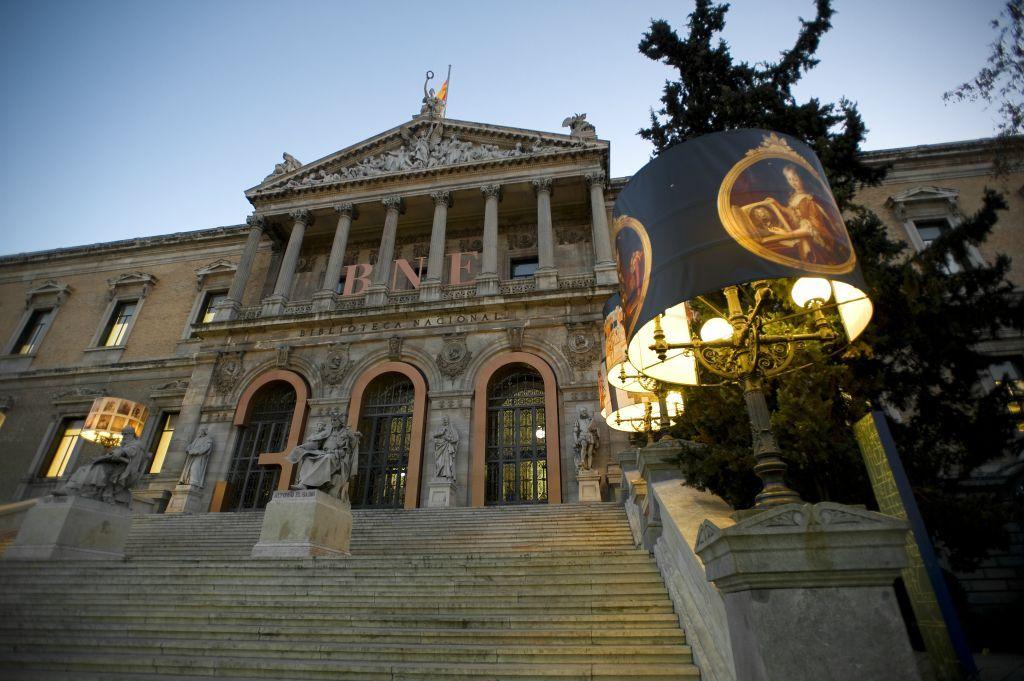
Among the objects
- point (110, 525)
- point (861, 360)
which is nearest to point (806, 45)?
point (861, 360)

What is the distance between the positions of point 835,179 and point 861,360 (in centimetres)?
343

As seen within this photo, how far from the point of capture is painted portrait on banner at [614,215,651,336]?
3.58 meters

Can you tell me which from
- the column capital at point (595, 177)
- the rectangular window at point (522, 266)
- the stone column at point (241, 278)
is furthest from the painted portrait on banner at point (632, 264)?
the stone column at point (241, 278)

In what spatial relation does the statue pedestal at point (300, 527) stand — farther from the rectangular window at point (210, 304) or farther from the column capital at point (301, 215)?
the rectangular window at point (210, 304)

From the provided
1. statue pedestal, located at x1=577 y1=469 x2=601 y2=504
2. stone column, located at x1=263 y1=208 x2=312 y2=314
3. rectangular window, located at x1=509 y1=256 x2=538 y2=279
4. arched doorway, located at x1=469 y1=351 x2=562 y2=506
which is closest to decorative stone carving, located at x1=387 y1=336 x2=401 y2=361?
arched doorway, located at x1=469 y1=351 x2=562 y2=506

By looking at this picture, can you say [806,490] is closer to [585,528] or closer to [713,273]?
[713,273]

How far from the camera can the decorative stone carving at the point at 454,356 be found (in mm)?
15969

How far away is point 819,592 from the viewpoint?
2553mm

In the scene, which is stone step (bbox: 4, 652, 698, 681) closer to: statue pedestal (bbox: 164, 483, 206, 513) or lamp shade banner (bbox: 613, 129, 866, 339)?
lamp shade banner (bbox: 613, 129, 866, 339)

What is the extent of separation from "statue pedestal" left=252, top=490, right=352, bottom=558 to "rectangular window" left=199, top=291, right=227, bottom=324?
17443mm

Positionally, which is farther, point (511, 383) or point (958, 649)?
point (511, 383)

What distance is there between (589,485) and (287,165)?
18415 mm

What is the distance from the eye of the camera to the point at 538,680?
4.28 metres

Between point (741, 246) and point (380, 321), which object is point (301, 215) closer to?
point (380, 321)
